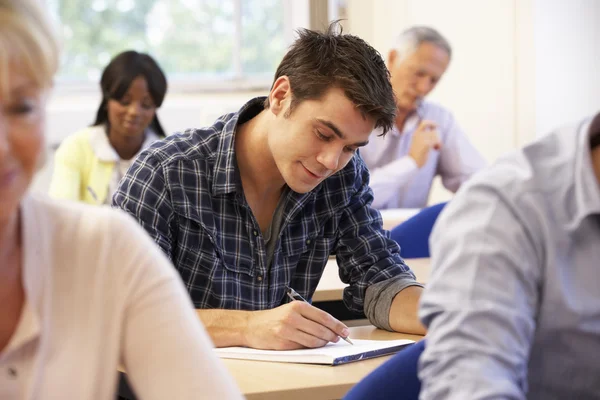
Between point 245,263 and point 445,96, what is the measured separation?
3526mm

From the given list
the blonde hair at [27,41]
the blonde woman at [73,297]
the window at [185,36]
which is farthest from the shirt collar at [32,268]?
the window at [185,36]

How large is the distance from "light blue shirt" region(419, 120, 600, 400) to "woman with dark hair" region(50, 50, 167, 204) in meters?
3.06

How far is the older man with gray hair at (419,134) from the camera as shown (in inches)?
162

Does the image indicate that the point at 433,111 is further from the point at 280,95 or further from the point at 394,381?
the point at 394,381

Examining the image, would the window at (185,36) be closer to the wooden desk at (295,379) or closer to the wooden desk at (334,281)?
the wooden desk at (334,281)

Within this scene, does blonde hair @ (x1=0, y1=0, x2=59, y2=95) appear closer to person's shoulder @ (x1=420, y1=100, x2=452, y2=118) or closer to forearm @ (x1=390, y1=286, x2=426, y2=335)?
forearm @ (x1=390, y1=286, x2=426, y2=335)

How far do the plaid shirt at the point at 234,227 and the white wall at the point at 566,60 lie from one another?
256cm

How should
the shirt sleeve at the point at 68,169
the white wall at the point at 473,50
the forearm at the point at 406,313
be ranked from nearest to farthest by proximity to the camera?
the forearm at the point at 406,313, the shirt sleeve at the point at 68,169, the white wall at the point at 473,50

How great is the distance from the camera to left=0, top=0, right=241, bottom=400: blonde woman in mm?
852

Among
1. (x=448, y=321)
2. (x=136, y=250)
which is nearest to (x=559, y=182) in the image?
(x=448, y=321)

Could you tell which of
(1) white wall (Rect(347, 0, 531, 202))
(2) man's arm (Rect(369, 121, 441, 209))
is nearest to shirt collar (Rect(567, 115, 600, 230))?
(2) man's arm (Rect(369, 121, 441, 209))

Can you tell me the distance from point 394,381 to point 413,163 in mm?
2908

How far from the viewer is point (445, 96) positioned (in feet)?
17.2

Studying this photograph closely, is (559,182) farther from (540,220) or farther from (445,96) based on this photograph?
(445,96)
